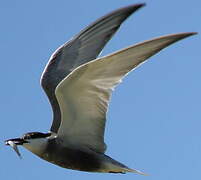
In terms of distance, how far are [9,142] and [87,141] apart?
3.73 ft

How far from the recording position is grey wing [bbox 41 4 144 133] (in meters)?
10.3

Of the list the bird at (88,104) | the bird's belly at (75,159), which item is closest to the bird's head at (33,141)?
the bird at (88,104)

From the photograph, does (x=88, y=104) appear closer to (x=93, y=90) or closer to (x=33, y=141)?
(x=93, y=90)

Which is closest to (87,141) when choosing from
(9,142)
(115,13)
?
(9,142)

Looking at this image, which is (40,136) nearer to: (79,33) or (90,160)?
(90,160)

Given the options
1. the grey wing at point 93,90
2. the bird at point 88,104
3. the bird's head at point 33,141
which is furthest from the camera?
the bird's head at point 33,141

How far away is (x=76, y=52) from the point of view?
40.3 feet

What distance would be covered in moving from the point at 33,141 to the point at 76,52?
2724mm

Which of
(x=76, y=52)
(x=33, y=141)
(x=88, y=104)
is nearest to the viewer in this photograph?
(x=88, y=104)

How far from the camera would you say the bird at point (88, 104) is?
854cm

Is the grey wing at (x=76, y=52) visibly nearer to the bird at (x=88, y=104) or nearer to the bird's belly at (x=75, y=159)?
the bird at (x=88, y=104)

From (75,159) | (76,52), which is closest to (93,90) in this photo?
(75,159)

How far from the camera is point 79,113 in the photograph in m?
9.77

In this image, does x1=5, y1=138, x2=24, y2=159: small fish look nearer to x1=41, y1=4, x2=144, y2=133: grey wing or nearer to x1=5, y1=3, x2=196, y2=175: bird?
x1=5, y1=3, x2=196, y2=175: bird
